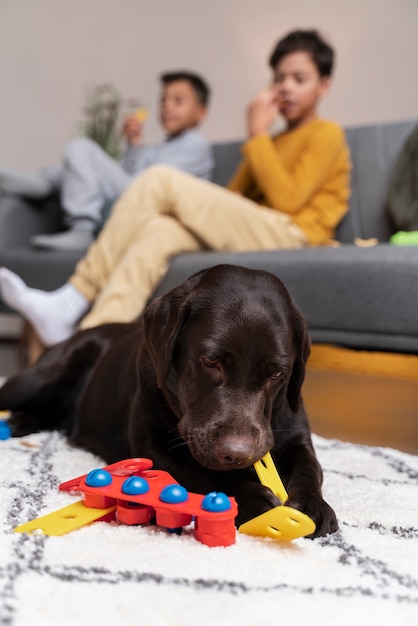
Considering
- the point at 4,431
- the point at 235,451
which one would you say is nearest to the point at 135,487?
the point at 235,451

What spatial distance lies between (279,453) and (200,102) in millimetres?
3231

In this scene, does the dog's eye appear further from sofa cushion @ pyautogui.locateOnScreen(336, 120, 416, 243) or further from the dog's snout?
sofa cushion @ pyautogui.locateOnScreen(336, 120, 416, 243)

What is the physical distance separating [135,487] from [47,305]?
184 centimetres

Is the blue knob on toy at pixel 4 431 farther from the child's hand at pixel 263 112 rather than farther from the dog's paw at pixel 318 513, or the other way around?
the child's hand at pixel 263 112

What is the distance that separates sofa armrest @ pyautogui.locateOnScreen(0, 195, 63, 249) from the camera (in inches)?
148

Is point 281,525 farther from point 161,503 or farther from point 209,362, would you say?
point 209,362

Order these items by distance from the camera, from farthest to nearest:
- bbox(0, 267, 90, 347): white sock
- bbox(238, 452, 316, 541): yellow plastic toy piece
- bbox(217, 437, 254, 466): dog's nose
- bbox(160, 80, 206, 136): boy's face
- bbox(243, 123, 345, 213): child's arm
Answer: bbox(160, 80, 206, 136): boy's face, bbox(243, 123, 345, 213): child's arm, bbox(0, 267, 90, 347): white sock, bbox(217, 437, 254, 466): dog's nose, bbox(238, 452, 316, 541): yellow plastic toy piece

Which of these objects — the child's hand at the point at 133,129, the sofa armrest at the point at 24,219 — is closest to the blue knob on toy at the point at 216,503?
the sofa armrest at the point at 24,219

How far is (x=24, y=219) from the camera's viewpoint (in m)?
3.84

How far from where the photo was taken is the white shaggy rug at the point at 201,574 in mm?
830

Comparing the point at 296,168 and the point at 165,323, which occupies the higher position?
the point at 296,168

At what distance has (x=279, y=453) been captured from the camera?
1.45 meters

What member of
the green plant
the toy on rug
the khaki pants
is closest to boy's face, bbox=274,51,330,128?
the khaki pants

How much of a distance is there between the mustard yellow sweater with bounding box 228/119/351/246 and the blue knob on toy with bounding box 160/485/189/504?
207cm
